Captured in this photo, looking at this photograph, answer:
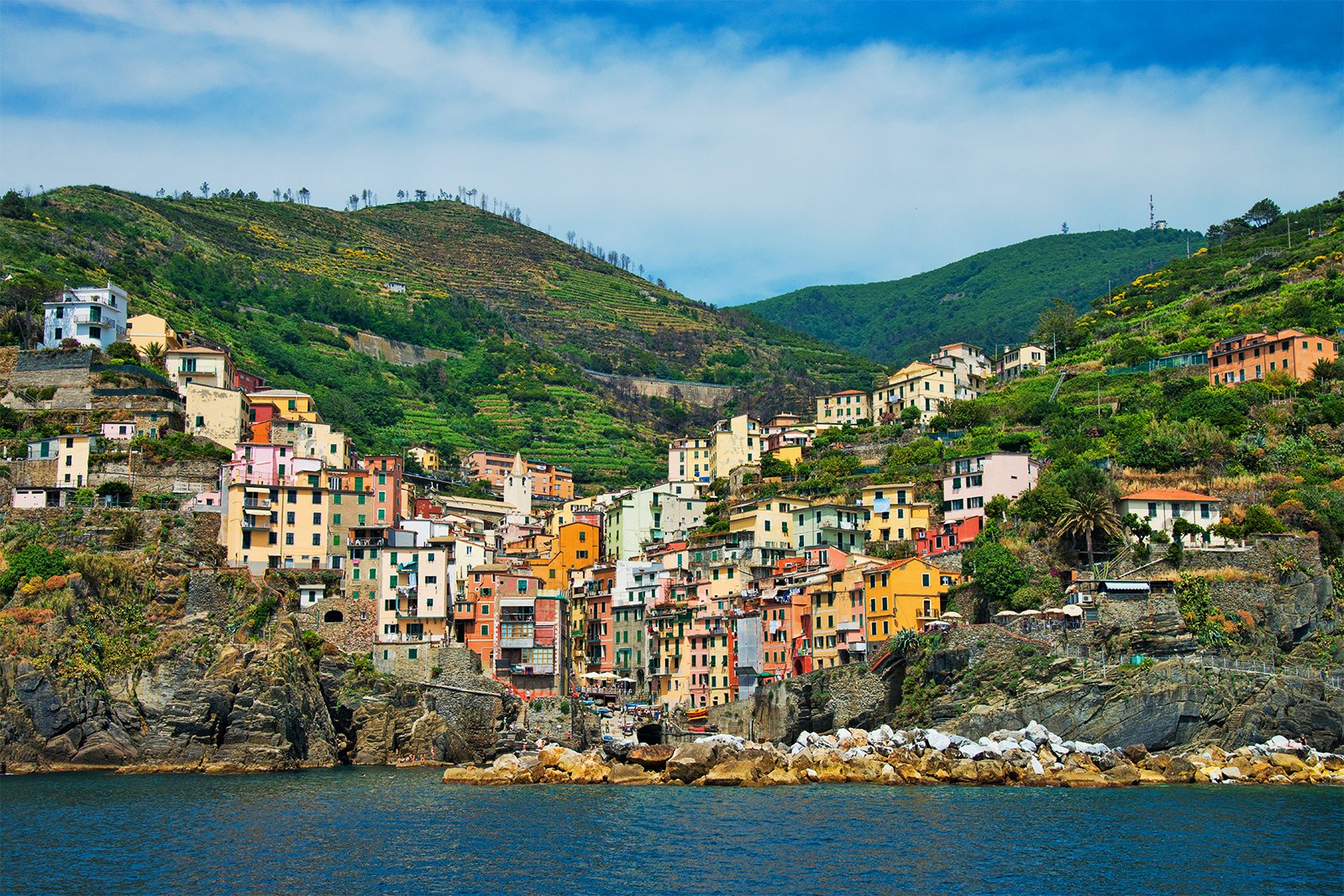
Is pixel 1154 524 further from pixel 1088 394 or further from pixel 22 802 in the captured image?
pixel 22 802

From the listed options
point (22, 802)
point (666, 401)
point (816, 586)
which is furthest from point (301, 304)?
point (22, 802)

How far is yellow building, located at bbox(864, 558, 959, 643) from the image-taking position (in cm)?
6919

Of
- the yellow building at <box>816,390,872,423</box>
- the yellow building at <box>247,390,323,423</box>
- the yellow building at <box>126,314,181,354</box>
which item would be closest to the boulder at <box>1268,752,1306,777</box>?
the yellow building at <box>816,390,872,423</box>

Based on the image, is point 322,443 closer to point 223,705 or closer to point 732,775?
point 223,705

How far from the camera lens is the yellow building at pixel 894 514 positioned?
270 ft

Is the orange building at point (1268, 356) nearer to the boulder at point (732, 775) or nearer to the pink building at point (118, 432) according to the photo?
the boulder at point (732, 775)

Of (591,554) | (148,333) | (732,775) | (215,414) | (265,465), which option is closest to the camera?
(732,775)

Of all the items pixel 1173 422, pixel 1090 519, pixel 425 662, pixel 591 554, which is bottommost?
pixel 425 662

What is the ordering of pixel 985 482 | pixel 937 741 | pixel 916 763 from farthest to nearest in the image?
pixel 985 482
pixel 937 741
pixel 916 763

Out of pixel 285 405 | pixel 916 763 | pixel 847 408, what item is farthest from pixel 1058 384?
pixel 285 405

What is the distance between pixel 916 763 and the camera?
59.1 meters

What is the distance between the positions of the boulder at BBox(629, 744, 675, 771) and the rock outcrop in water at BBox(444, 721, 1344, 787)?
56 millimetres

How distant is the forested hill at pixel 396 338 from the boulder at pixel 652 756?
57570mm

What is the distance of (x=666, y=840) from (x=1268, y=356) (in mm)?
60308
